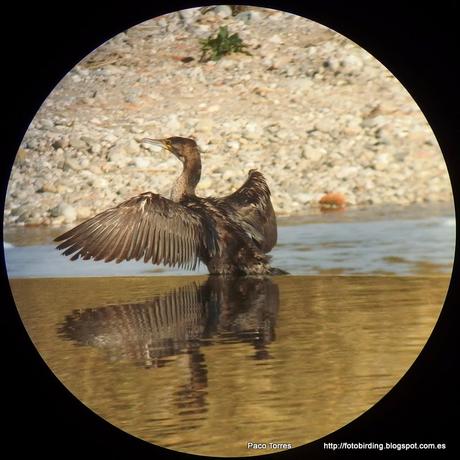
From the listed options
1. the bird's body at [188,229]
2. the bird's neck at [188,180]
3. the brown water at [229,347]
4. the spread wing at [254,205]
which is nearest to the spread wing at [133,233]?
the bird's body at [188,229]

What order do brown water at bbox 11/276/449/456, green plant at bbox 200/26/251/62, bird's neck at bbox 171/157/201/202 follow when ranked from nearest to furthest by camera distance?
brown water at bbox 11/276/449/456, bird's neck at bbox 171/157/201/202, green plant at bbox 200/26/251/62

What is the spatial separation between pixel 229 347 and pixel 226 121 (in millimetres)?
1658

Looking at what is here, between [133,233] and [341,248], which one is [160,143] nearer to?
[133,233]

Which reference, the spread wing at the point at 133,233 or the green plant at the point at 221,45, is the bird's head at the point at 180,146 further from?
the green plant at the point at 221,45

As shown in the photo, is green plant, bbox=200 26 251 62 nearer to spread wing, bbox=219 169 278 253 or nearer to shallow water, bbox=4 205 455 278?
spread wing, bbox=219 169 278 253

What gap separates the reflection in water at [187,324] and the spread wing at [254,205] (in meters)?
0.37

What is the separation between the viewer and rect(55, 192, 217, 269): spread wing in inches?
285

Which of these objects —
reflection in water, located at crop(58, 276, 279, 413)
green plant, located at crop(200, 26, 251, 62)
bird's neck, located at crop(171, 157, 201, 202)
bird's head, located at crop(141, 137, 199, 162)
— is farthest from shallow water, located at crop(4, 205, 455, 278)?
green plant, located at crop(200, 26, 251, 62)

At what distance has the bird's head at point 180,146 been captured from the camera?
7637mm

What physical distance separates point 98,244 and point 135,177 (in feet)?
2.14

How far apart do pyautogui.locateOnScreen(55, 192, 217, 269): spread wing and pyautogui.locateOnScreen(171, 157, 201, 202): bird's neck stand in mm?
293

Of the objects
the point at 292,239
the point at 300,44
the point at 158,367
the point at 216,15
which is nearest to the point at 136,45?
the point at 216,15

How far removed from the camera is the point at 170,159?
775 centimetres

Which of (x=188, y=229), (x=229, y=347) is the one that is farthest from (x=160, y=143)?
(x=229, y=347)
